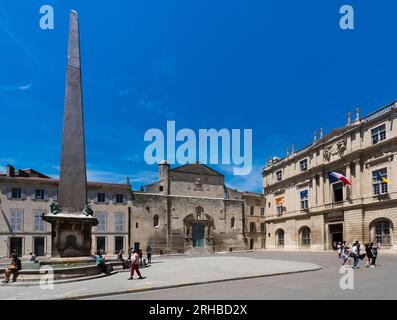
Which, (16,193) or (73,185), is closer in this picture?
(73,185)

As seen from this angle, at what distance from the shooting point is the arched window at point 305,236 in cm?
4084

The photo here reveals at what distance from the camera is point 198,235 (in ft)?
153

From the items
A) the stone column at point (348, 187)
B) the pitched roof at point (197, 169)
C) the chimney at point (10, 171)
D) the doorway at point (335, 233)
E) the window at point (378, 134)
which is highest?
the window at point (378, 134)

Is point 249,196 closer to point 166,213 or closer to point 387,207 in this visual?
point 166,213

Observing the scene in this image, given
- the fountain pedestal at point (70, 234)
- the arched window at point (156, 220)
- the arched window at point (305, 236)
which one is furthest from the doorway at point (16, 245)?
the arched window at point (305, 236)

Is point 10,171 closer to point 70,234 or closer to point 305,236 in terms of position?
point 70,234

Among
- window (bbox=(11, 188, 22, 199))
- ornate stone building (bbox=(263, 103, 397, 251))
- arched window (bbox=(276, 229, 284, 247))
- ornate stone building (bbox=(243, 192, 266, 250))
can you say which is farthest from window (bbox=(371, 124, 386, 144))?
window (bbox=(11, 188, 22, 199))

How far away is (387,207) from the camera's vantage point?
2991 cm

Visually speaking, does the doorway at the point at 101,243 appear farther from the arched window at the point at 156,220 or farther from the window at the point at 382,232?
the window at the point at 382,232

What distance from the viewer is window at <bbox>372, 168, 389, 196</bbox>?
30.4 metres

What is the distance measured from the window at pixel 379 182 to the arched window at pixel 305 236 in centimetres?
1130

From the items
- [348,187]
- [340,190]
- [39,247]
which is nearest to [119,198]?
[39,247]

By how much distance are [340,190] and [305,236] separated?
7.97m

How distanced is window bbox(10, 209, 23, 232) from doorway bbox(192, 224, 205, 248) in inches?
798
